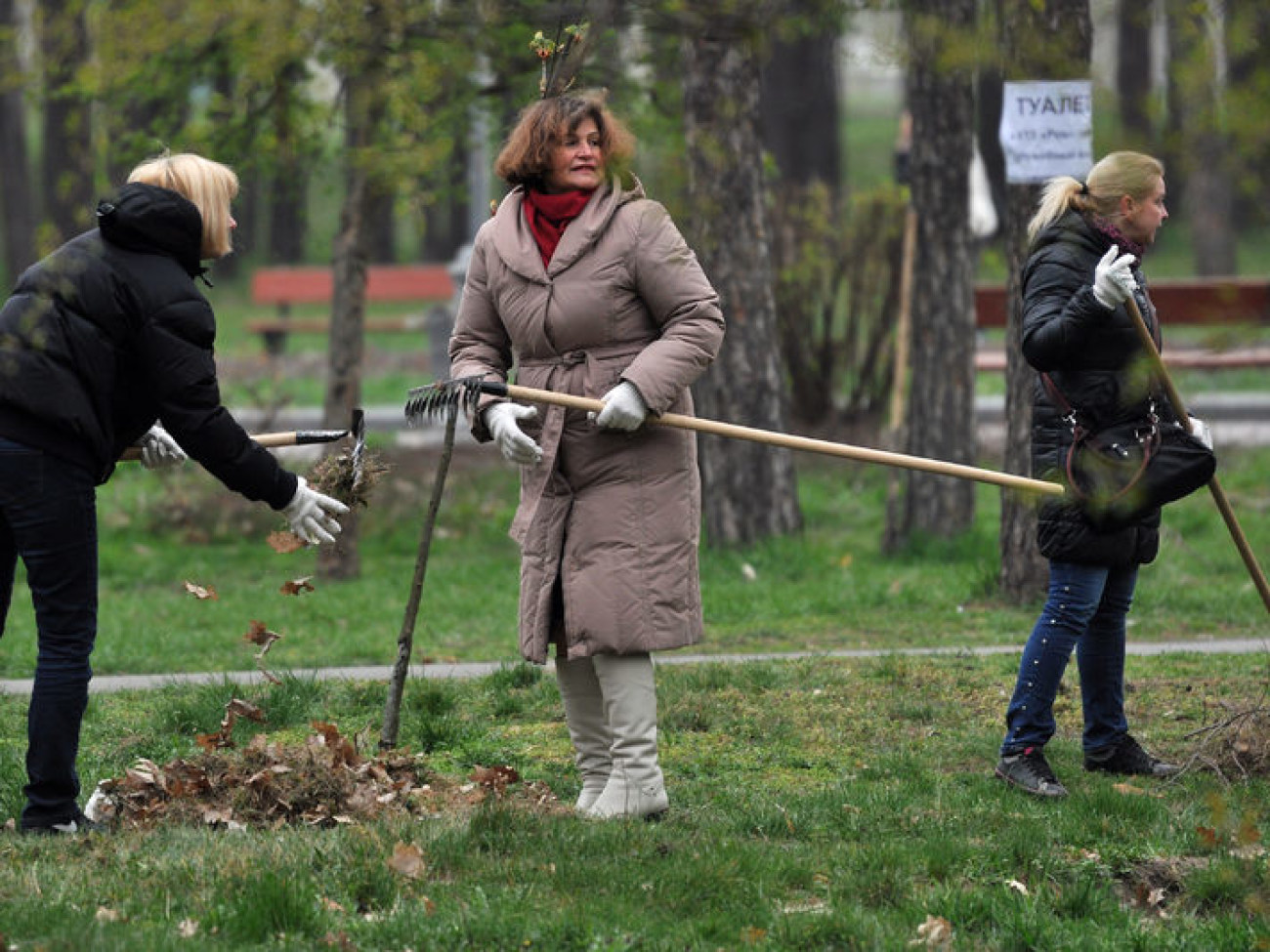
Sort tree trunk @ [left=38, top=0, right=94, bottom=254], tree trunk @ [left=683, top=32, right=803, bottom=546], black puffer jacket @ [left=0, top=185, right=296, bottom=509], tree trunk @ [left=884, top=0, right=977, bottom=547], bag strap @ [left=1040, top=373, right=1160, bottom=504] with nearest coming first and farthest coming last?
tree trunk @ [left=38, top=0, right=94, bottom=254] < black puffer jacket @ [left=0, top=185, right=296, bottom=509] < bag strap @ [left=1040, top=373, right=1160, bottom=504] < tree trunk @ [left=683, top=32, right=803, bottom=546] < tree trunk @ [left=884, top=0, right=977, bottom=547]

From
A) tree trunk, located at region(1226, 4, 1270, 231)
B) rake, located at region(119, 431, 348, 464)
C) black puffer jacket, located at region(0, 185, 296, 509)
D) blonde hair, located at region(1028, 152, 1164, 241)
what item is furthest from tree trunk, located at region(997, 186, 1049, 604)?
tree trunk, located at region(1226, 4, 1270, 231)

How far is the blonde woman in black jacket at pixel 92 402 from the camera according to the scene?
473 cm

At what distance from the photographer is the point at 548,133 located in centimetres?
509

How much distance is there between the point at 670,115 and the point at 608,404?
6.58 meters

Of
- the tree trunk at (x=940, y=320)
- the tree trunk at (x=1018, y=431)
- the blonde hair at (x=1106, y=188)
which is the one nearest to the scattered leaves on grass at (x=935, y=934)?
the blonde hair at (x=1106, y=188)

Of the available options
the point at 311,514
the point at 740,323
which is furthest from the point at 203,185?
the point at 740,323

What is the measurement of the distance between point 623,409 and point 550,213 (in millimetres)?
648

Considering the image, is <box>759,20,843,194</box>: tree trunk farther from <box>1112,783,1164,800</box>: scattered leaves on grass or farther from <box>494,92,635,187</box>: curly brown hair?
<box>494,92,635,187</box>: curly brown hair

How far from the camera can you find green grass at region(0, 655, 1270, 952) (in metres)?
4.18

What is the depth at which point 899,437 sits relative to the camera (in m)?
12.0

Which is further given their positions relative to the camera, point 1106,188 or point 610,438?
point 1106,188

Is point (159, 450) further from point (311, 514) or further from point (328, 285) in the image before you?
point (328, 285)

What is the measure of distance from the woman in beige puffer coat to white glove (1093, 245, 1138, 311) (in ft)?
3.36

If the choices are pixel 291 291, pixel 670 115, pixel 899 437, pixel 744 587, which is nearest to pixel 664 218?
pixel 744 587
